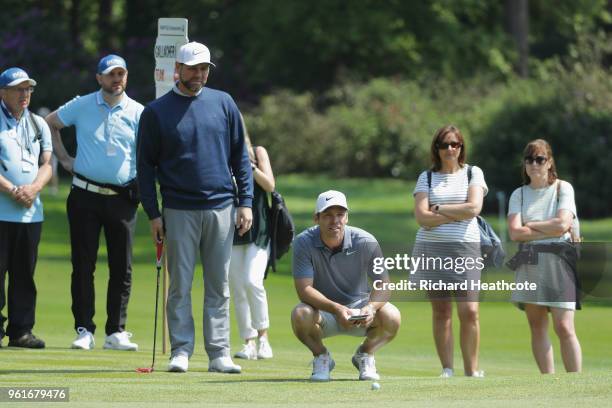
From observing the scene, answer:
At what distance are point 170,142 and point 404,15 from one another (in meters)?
42.4

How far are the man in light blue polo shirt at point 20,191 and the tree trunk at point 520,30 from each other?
40532 mm

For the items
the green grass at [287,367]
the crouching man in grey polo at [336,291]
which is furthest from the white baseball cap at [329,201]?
the green grass at [287,367]

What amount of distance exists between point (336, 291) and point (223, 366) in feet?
3.12

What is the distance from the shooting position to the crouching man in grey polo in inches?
397

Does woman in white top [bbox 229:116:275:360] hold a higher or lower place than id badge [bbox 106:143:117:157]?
lower

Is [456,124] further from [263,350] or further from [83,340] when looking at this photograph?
[83,340]

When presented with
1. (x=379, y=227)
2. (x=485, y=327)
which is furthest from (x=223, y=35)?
(x=485, y=327)

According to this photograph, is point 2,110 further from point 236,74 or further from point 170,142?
point 236,74

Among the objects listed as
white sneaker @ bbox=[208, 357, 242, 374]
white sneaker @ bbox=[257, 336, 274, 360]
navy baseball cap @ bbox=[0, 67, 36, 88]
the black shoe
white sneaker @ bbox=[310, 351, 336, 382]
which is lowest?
white sneaker @ bbox=[257, 336, 274, 360]

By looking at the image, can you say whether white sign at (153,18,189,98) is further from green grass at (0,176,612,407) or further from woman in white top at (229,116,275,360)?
green grass at (0,176,612,407)

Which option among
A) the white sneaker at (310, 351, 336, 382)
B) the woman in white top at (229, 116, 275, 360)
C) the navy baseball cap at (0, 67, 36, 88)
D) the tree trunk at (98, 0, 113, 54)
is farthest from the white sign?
the tree trunk at (98, 0, 113, 54)

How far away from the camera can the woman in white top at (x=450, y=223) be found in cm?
1116

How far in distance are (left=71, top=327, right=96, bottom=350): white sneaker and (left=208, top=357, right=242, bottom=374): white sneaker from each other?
208 cm

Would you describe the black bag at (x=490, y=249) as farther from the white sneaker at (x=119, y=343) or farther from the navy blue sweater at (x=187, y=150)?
the white sneaker at (x=119, y=343)
